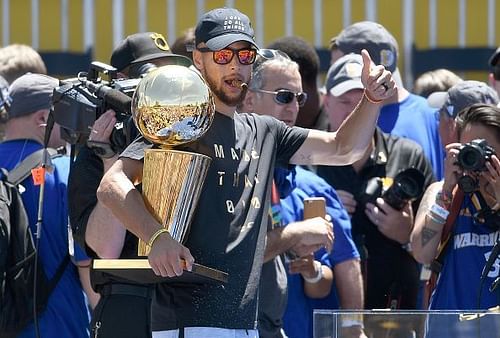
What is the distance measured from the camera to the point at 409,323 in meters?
4.07

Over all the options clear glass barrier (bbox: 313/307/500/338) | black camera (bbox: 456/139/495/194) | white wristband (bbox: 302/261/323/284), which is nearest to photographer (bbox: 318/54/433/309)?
white wristband (bbox: 302/261/323/284)

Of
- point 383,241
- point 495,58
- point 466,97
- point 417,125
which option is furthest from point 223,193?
point 495,58

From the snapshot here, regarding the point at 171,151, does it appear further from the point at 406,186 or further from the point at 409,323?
the point at 406,186

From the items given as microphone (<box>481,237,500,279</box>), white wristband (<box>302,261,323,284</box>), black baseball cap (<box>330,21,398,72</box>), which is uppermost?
black baseball cap (<box>330,21,398,72</box>)

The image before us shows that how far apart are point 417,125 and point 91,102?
99.3 inches

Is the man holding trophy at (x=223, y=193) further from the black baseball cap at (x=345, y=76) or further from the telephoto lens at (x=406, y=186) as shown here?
the black baseball cap at (x=345, y=76)

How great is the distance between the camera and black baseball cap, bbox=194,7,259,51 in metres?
4.53

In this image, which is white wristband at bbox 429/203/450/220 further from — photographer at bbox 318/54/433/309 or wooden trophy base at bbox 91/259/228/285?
wooden trophy base at bbox 91/259/228/285

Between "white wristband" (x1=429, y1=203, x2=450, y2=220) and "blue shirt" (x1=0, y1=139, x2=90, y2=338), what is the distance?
5.18 feet

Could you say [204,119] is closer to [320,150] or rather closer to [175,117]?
[175,117]

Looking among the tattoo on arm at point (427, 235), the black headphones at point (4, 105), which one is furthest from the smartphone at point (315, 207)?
the black headphones at point (4, 105)

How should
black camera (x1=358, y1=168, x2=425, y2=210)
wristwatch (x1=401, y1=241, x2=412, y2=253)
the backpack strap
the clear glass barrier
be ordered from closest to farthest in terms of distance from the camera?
1. the clear glass barrier
2. the backpack strap
3. black camera (x1=358, y1=168, x2=425, y2=210)
4. wristwatch (x1=401, y1=241, x2=412, y2=253)

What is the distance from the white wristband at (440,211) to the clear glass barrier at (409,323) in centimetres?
158

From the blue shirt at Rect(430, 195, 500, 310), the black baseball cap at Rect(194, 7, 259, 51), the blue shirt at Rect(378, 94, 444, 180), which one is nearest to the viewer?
the black baseball cap at Rect(194, 7, 259, 51)
